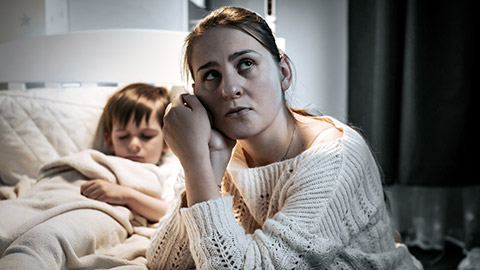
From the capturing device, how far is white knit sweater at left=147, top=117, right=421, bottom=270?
66 centimetres

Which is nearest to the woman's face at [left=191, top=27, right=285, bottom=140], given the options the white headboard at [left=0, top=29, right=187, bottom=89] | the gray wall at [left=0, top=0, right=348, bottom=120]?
the gray wall at [left=0, top=0, right=348, bottom=120]

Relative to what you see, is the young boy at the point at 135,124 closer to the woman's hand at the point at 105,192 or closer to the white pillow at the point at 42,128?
the white pillow at the point at 42,128

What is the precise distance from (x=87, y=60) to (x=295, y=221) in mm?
1239

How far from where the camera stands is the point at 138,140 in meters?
1.26

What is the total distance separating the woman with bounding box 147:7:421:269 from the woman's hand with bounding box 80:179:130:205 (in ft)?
0.78

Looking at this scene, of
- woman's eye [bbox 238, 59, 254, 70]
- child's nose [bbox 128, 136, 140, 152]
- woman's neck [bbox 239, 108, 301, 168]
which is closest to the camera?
woman's eye [bbox 238, 59, 254, 70]

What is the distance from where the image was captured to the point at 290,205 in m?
0.71

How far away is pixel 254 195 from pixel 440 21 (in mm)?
1202

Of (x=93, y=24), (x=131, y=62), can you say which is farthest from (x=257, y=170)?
(x=93, y=24)

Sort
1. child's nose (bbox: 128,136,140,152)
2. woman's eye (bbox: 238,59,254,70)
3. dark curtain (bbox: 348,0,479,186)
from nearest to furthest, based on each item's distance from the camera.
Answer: woman's eye (bbox: 238,59,254,70), child's nose (bbox: 128,136,140,152), dark curtain (bbox: 348,0,479,186)

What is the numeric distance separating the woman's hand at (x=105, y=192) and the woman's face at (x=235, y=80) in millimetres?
390

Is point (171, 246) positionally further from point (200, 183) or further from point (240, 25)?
point (240, 25)

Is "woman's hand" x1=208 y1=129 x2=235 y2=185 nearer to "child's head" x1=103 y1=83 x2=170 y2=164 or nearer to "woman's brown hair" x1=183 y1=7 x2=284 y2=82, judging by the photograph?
"woman's brown hair" x1=183 y1=7 x2=284 y2=82

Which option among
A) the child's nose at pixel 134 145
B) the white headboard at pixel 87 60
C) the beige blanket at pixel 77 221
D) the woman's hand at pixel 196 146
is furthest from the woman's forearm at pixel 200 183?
the white headboard at pixel 87 60
